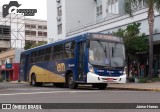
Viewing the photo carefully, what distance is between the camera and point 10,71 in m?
71.1

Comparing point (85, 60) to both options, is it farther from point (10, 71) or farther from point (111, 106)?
point (10, 71)

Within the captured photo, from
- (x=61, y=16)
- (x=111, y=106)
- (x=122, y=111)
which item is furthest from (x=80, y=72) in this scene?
(x=61, y=16)

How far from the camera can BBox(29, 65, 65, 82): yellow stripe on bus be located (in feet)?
91.8

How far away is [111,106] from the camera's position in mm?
13008

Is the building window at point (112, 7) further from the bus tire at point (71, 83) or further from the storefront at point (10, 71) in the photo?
the bus tire at point (71, 83)

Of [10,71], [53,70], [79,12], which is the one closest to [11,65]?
[10,71]

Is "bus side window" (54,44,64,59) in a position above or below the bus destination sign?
below

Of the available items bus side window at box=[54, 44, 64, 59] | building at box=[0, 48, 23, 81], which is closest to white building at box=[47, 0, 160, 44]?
building at box=[0, 48, 23, 81]

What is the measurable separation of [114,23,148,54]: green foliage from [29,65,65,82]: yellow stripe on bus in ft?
27.1

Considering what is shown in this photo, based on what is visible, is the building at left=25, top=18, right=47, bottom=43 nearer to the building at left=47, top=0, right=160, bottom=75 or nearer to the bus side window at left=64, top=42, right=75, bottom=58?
the building at left=47, top=0, right=160, bottom=75

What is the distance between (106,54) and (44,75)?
8247 mm

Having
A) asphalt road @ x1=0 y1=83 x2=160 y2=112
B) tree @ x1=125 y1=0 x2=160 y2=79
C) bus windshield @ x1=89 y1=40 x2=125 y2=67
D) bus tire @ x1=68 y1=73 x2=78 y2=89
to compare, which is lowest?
asphalt road @ x1=0 y1=83 x2=160 y2=112

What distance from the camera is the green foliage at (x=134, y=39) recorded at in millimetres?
34750

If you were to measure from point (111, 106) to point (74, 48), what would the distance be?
12501mm
